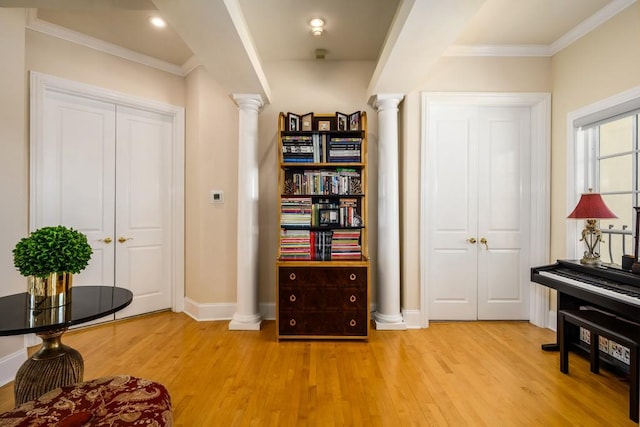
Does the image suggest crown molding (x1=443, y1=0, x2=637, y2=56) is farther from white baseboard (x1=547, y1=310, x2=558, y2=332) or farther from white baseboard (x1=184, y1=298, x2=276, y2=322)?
white baseboard (x1=184, y1=298, x2=276, y2=322)

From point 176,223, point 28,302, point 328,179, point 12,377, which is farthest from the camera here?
point 176,223

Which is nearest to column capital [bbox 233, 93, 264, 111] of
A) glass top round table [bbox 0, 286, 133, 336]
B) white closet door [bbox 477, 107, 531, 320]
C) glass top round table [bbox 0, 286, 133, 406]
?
glass top round table [bbox 0, 286, 133, 336]

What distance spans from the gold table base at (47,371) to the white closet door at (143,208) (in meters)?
1.98

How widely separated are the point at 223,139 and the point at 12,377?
104 inches

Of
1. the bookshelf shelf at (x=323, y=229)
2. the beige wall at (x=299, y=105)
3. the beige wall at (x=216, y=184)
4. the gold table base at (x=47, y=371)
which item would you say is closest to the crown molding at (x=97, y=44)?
the beige wall at (x=216, y=184)

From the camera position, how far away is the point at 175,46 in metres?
3.18

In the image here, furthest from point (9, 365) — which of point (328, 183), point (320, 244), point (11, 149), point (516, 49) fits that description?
point (516, 49)

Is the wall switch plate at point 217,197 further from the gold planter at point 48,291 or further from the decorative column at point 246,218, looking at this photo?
the gold planter at point 48,291

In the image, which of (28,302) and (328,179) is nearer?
(28,302)

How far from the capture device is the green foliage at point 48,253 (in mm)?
1478

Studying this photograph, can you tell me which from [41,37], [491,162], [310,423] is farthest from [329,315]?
[41,37]

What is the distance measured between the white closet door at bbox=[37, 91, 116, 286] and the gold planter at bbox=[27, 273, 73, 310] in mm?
1659

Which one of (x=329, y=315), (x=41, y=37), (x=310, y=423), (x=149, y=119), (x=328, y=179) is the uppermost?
(x=41, y=37)

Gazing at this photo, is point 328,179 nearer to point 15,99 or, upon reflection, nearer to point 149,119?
point 149,119
